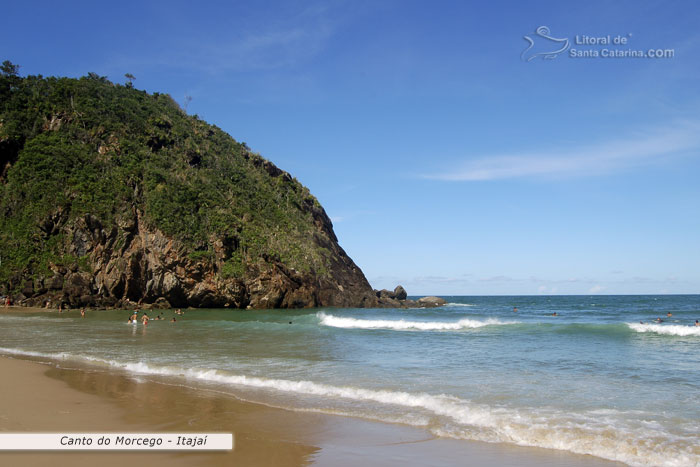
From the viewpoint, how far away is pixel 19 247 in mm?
44281

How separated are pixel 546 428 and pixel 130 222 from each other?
155ft

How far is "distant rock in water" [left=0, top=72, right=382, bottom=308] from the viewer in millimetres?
44812

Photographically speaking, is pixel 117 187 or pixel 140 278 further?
pixel 117 187

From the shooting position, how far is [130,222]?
46438 millimetres

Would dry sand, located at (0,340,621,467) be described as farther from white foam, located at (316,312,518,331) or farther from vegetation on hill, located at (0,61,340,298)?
vegetation on hill, located at (0,61,340,298)

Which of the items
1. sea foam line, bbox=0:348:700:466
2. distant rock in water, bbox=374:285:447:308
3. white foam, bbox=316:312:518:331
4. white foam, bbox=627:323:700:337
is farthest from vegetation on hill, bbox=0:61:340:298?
sea foam line, bbox=0:348:700:466

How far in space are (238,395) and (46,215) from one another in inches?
1830

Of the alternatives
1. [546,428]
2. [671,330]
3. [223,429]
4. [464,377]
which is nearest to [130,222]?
[464,377]

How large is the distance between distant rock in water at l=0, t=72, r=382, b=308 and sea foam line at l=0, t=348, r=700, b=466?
39750 mm

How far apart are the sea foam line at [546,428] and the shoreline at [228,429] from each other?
1.14 feet

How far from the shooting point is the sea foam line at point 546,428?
Result: 632 cm

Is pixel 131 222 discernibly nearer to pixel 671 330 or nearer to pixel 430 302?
pixel 430 302

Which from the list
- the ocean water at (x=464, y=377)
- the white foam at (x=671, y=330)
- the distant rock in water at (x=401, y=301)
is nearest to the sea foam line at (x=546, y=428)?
the ocean water at (x=464, y=377)

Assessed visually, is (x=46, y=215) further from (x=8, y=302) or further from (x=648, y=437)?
(x=648, y=437)
